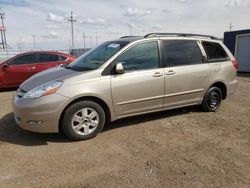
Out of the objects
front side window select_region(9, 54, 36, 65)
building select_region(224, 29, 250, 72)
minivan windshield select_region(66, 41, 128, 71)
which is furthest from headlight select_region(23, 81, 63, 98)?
building select_region(224, 29, 250, 72)

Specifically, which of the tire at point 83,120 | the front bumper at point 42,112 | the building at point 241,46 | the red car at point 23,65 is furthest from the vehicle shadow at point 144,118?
the building at point 241,46

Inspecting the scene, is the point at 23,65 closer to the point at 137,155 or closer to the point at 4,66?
the point at 4,66

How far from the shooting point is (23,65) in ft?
29.1

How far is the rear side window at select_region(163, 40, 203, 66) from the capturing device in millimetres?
4892

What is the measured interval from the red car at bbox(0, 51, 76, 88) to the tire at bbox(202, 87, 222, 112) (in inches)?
193

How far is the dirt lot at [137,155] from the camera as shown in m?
3.01

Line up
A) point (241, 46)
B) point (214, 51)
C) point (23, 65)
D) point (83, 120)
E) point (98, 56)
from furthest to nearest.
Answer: point (241, 46), point (23, 65), point (214, 51), point (98, 56), point (83, 120)

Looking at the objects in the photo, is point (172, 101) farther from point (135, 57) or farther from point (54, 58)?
point (54, 58)

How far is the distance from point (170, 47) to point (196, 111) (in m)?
1.75

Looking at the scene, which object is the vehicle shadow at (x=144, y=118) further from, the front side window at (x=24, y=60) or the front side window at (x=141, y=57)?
the front side window at (x=24, y=60)

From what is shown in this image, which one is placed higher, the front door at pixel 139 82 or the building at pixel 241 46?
the building at pixel 241 46

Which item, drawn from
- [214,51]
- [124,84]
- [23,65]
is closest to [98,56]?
[124,84]

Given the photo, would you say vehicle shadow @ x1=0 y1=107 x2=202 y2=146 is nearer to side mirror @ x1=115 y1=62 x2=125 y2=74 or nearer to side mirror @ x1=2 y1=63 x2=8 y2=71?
side mirror @ x1=115 y1=62 x2=125 y2=74

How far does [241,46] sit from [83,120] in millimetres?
13905
